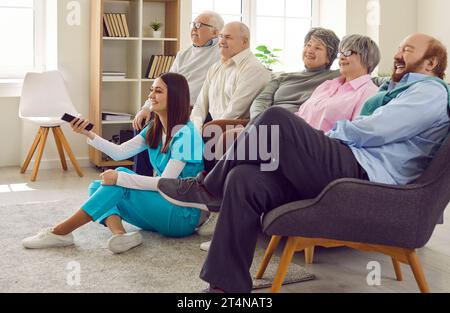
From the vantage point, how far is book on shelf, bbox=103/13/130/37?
223 inches

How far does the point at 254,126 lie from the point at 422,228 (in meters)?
0.75

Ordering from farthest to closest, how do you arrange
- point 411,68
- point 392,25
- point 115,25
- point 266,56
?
point 392,25 < point 266,56 < point 115,25 < point 411,68

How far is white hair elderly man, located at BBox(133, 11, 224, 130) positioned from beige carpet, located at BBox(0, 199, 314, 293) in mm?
1484

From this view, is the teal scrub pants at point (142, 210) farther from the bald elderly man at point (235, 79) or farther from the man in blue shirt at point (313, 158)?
the bald elderly man at point (235, 79)

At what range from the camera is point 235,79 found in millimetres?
4203

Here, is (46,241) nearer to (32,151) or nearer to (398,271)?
(398,271)

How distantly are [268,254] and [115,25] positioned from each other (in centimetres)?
342

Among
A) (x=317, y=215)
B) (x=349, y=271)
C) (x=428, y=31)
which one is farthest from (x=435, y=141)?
(x=428, y=31)

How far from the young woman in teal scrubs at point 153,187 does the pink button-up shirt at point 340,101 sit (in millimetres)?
664

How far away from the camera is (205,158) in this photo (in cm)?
363

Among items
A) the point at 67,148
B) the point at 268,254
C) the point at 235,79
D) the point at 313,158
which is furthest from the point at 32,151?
the point at 313,158

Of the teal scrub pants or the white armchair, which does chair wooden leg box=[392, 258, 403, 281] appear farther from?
the white armchair

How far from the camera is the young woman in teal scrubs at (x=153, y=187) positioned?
10.7ft
